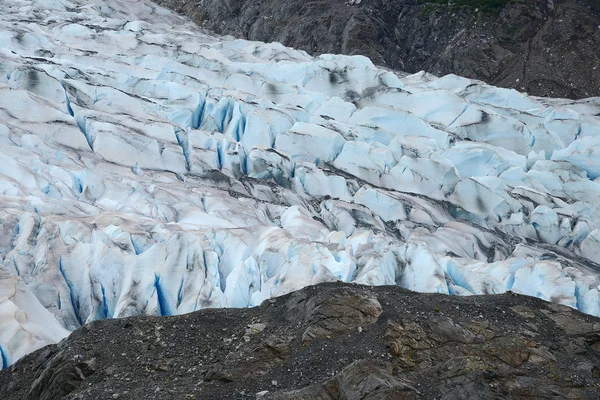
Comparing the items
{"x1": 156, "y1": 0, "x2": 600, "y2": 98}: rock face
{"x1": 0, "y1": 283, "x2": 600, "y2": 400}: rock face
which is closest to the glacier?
{"x1": 0, "y1": 283, "x2": 600, "y2": 400}: rock face

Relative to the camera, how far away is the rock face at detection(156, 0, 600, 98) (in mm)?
36438

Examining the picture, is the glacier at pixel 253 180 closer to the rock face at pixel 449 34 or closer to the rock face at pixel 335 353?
the rock face at pixel 335 353

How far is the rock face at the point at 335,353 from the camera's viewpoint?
813 centimetres

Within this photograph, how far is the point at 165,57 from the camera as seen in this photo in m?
30.2

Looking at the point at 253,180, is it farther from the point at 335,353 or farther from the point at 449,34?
the point at 449,34

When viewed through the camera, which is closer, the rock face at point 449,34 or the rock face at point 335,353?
the rock face at point 335,353

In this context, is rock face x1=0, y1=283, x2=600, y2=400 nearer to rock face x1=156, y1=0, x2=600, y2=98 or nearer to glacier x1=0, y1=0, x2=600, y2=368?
glacier x1=0, y1=0, x2=600, y2=368

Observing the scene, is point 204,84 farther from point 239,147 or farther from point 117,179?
point 117,179

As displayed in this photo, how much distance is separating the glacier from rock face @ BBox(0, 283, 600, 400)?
2.66 metres

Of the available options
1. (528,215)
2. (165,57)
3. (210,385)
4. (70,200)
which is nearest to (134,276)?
(70,200)

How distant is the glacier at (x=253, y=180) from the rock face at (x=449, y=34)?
5713mm

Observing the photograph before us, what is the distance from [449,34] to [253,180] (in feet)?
74.7

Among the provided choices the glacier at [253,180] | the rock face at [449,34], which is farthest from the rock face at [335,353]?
the rock face at [449,34]

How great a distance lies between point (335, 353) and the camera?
28.9 feet
